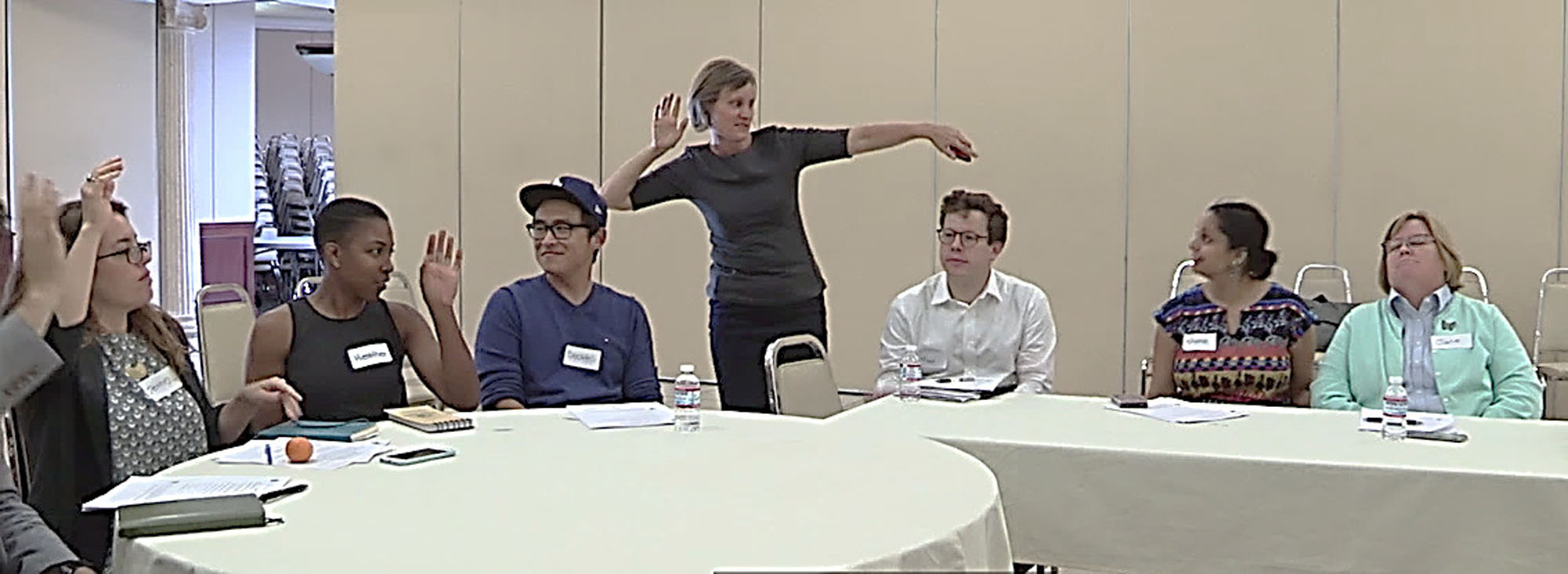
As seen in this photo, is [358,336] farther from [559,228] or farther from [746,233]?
[746,233]

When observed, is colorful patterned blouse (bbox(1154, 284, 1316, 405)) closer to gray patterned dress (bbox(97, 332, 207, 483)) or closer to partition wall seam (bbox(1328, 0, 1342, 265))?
partition wall seam (bbox(1328, 0, 1342, 265))

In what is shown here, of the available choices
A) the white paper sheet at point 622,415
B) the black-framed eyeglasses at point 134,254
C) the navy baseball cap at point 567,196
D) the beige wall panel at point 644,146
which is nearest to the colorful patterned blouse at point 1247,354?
the white paper sheet at point 622,415

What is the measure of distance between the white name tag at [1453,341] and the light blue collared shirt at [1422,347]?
3cm

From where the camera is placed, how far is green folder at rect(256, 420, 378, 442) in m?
3.10

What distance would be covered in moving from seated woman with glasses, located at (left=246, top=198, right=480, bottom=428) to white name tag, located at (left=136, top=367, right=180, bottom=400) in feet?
1.94

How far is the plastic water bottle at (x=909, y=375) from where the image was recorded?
14.0 ft

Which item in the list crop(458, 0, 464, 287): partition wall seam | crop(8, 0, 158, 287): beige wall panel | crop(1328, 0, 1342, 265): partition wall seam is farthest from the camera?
crop(8, 0, 158, 287): beige wall panel

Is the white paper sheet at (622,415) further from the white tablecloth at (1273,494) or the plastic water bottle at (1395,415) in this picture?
the plastic water bottle at (1395,415)

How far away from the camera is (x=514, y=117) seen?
8.23 metres

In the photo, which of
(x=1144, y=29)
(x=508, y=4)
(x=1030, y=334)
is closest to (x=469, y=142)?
(x=508, y=4)

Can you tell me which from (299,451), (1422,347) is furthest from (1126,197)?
(299,451)

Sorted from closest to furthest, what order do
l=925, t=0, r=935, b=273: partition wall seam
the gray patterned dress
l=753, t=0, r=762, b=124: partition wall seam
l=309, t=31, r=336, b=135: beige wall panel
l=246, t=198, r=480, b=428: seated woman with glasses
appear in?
the gray patterned dress < l=246, t=198, r=480, b=428: seated woman with glasses < l=925, t=0, r=935, b=273: partition wall seam < l=753, t=0, r=762, b=124: partition wall seam < l=309, t=31, r=336, b=135: beige wall panel

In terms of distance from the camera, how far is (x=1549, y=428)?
11.9ft

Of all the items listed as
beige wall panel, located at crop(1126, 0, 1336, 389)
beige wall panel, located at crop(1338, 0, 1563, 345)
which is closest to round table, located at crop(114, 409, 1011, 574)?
beige wall panel, located at crop(1126, 0, 1336, 389)
